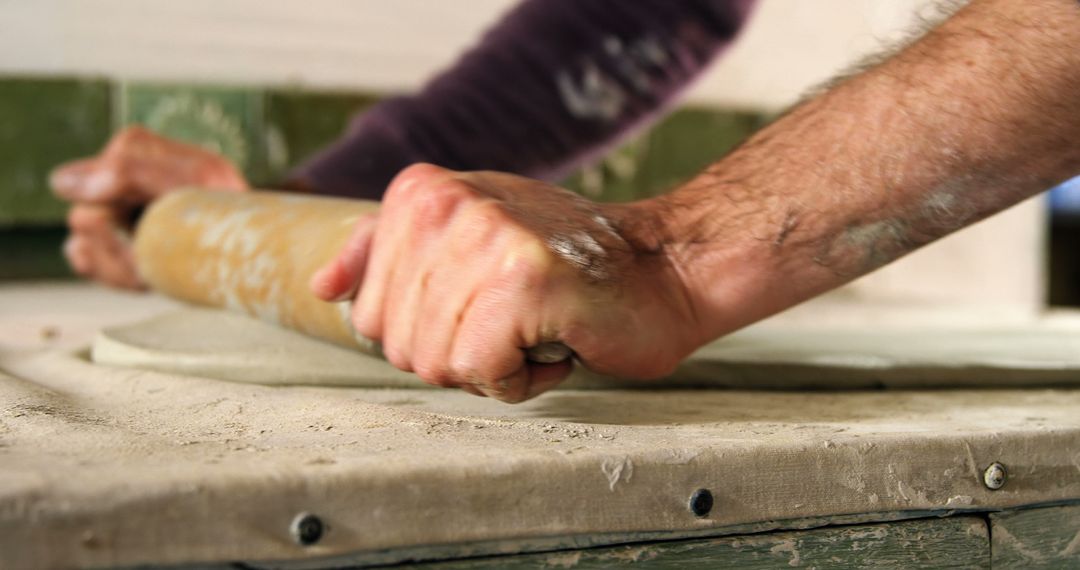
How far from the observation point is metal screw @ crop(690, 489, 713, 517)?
0.54 meters

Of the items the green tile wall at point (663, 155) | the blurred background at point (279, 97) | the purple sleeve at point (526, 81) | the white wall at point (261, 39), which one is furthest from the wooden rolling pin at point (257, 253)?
the green tile wall at point (663, 155)

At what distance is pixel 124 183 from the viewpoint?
5.35ft

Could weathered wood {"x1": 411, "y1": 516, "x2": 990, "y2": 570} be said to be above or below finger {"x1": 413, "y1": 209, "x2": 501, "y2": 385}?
below

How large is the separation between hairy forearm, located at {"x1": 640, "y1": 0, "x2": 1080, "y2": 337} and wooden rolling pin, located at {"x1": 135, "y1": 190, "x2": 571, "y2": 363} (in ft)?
0.47

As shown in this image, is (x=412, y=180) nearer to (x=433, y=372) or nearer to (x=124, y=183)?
(x=433, y=372)

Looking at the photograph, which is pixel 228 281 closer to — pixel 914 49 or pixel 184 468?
pixel 184 468

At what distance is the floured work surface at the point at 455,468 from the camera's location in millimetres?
449

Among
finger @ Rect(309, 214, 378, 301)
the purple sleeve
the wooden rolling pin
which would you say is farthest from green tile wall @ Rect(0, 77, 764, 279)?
finger @ Rect(309, 214, 378, 301)

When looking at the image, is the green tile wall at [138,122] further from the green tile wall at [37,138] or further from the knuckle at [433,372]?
the knuckle at [433,372]

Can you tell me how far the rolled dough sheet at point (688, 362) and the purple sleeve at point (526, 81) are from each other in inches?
25.4

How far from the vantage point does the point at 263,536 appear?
0.46 m

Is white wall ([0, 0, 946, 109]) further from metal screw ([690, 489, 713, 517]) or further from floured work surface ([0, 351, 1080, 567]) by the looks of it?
metal screw ([690, 489, 713, 517])

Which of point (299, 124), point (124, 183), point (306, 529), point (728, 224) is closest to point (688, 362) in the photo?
point (728, 224)

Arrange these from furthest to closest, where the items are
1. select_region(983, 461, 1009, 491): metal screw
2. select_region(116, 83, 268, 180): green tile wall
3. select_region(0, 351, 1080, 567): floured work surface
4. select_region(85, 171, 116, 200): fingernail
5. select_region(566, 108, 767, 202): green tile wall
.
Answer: select_region(566, 108, 767, 202): green tile wall → select_region(116, 83, 268, 180): green tile wall → select_region(85, 171, 116, 200): fingernail → select_region(983, 461, 1009, 491): metal screw → select_region(0, 351, 1080, 567): floured work surface
